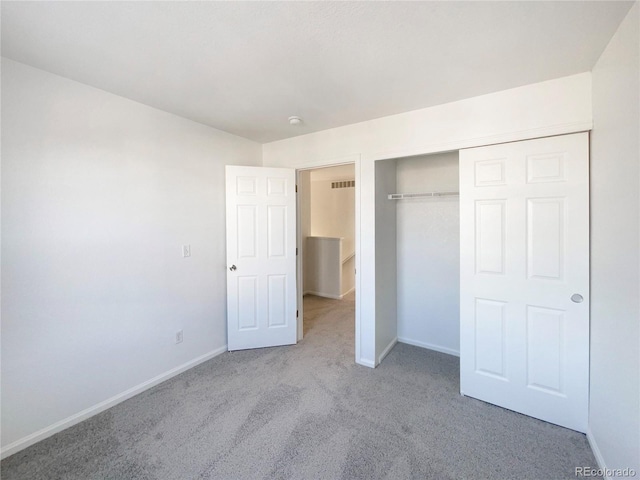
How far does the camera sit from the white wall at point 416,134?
1.82 metres

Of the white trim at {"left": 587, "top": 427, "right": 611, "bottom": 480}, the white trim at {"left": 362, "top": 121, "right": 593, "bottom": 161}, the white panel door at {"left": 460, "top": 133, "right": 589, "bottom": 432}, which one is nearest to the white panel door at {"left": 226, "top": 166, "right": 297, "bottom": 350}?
the white trim at {"left": 362, "top": 121, "right": 593, "bottom": 161}

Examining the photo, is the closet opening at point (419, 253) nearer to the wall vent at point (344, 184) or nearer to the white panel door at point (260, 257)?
the white panel door at point (260, 257)

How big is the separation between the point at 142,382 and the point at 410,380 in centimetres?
232

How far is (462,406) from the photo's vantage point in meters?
2.09

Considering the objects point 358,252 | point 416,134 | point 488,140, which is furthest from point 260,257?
point 488,140

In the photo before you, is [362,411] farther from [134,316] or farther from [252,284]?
[134,316]

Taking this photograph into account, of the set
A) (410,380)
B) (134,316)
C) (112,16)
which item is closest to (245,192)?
(134,316)

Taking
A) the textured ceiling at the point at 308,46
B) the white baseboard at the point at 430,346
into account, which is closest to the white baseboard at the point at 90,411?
the white baseboard at the point at 430,346

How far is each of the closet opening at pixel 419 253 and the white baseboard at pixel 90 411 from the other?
1.93 meters

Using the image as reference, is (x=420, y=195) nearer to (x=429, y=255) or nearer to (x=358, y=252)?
(x=429, y=255)

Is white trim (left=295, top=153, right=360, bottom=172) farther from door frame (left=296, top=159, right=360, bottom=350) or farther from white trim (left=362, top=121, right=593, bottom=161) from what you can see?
white trim (left=362, top=121, right=593, bottom=161)

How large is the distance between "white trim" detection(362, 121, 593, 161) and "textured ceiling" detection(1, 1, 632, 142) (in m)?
0.33

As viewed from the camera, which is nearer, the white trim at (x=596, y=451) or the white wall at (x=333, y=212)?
the white trim at (x=596, y=451)

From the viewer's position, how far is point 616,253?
1420 millimetres
